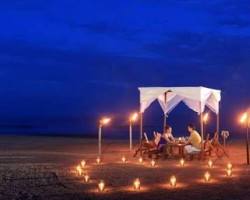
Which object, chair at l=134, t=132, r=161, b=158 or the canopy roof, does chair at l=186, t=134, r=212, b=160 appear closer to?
the canopy roof

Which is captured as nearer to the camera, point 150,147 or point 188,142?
point 188,142

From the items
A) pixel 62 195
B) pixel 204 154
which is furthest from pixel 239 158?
pixel 62 195

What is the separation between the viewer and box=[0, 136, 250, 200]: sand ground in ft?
37.5

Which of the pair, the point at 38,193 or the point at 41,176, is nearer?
the point at 38,193

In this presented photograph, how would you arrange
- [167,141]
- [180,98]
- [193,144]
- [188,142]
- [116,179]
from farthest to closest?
[180,98]
[167,141]
[188,142]
[193,144]
[116,179]

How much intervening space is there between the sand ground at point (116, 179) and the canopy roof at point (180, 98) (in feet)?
6.98

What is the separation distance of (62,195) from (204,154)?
8776 mm

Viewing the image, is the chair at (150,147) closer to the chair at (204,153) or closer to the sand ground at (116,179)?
the sand ground at (116,179)

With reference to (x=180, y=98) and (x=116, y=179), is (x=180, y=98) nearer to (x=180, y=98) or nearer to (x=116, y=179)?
(x=180, y=98)

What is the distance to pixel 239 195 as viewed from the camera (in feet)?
37.1

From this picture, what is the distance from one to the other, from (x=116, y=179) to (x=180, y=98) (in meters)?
9.52

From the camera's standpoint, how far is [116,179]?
13805mm

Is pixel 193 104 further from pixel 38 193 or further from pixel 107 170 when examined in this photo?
pixel 38 193

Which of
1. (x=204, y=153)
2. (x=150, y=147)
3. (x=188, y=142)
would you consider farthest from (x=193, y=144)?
(x=150, y=147)
